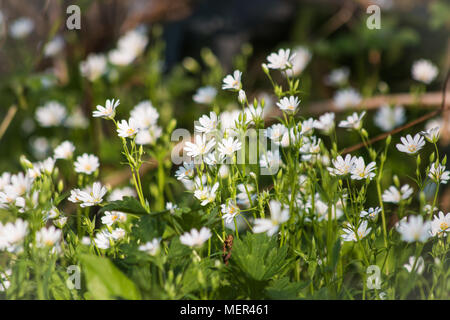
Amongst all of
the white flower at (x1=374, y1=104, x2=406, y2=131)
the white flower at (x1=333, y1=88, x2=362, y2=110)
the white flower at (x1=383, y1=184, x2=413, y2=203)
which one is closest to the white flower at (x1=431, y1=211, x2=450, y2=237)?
the white flower at (x1=383, y1=184, x2=413, y2=203)

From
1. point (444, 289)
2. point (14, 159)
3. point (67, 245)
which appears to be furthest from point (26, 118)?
point (444, 289)

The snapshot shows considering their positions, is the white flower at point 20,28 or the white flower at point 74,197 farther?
the white flower at point 20,28

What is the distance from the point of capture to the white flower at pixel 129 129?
87 centimetres

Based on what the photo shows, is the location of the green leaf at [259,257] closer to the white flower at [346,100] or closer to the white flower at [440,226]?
the white flower at [440,226]

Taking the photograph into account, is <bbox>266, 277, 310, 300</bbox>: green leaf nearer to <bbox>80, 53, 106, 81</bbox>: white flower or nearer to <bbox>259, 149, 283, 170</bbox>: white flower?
<bbox>259, 149, 283, 170</bbox>: white flower

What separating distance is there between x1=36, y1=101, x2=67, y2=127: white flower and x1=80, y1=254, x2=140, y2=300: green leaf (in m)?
1.63

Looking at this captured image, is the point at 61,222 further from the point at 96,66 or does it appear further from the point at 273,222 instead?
the point at 96,66

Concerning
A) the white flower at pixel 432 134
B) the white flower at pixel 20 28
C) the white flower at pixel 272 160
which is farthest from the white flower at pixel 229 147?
the white flower at pixel 20 28

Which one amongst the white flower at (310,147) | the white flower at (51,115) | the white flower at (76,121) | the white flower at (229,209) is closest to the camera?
the white flower at (229,209)

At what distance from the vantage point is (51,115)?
2.26 meters

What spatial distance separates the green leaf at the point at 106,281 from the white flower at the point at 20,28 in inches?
86.0

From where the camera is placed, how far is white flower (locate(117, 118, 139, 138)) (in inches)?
34.2

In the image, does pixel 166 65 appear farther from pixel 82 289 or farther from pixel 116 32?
pixel 82 289
